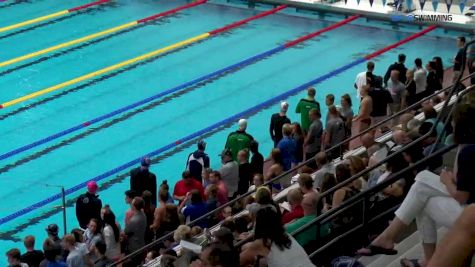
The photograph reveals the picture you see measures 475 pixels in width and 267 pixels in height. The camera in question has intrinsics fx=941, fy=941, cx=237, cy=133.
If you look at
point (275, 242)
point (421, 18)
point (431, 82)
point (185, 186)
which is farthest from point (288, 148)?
point (421, 18)

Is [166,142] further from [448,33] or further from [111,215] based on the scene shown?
[448,33]

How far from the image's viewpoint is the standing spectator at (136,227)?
28.2ft

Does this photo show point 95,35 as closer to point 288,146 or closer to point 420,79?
point 420,79

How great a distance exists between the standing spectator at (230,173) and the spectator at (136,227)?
64.1 inches

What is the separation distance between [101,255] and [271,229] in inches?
134

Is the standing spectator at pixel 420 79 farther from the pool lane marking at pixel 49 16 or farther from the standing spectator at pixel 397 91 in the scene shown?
the pool lane marking at pixel 49 16

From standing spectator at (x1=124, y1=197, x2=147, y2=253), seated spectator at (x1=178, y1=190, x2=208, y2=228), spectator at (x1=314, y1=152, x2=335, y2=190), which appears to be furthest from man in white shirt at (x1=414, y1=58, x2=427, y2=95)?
standing spectator at (x1=124, y1=197, x2=147, y2=253)

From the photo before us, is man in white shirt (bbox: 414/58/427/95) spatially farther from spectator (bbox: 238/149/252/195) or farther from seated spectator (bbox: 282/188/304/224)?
seated spectator (bbox: 282/188/304/224)

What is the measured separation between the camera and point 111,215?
844cm

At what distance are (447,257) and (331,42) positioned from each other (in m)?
14.8

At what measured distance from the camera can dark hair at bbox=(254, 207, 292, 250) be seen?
487cm

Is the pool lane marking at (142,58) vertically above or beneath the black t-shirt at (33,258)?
beneath

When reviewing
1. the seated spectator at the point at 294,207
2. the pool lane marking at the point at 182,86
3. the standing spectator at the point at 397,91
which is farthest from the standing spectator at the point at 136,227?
the standing spectator at the point at 397,91

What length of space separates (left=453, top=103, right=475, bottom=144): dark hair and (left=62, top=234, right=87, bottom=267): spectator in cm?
Answer: 411
